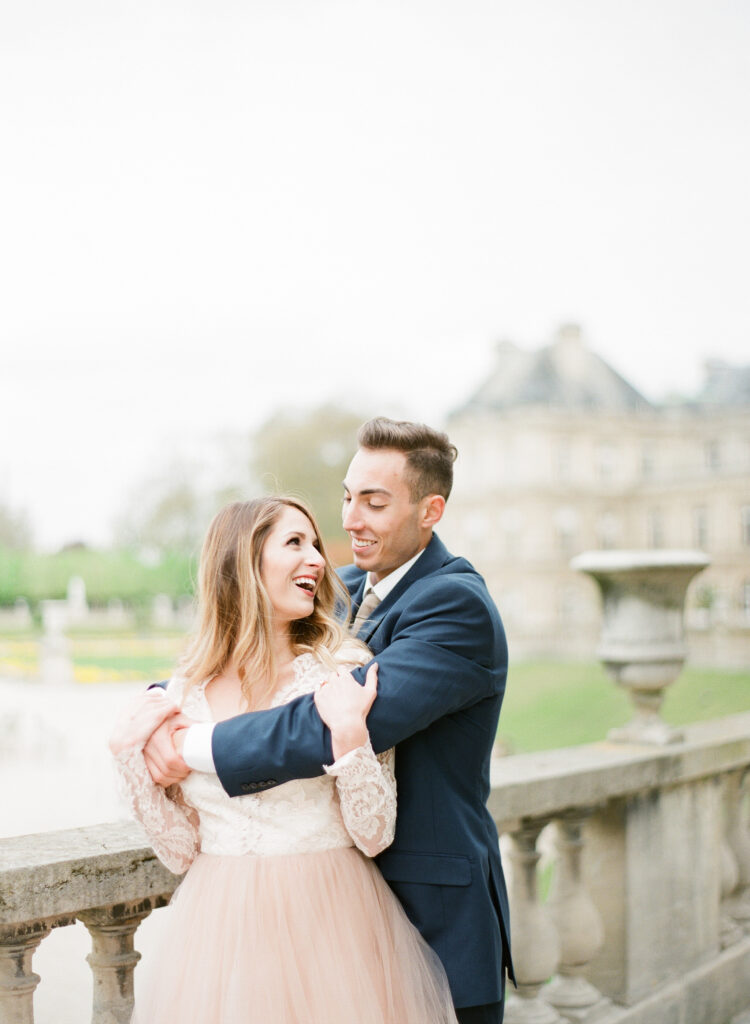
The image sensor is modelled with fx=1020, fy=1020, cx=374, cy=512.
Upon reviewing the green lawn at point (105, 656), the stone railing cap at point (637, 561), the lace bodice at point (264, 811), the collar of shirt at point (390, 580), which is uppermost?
the collar of shirt at point (390, 580)

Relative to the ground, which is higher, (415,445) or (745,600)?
(415,445)

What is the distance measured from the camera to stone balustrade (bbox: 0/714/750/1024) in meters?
2.37

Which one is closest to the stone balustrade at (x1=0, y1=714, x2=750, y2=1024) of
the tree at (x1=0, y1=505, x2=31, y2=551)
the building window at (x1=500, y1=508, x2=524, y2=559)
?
the building window at (x1=500, y1=508, x2=524, y2=559)

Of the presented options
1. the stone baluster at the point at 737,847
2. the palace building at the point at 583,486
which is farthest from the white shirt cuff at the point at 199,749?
the palace building at the point at 583,486

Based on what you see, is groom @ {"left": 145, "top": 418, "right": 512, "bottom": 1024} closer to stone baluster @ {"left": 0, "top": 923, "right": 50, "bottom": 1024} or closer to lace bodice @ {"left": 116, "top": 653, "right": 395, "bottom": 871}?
lace bodice @ {"left": 116, "top": 653, "right": 395, "bottom": 871}

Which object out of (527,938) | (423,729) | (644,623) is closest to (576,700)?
(644,623)

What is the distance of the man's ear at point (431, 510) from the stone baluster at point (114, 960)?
81cm

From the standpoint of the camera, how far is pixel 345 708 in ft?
Result: 4.88

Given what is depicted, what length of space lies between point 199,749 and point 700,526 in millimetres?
26923

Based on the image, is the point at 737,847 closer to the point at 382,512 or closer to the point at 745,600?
the point at 382,512

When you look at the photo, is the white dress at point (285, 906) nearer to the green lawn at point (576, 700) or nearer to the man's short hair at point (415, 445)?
the man's short hair at point (415, 445)

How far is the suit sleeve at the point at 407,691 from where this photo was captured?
1478 mm

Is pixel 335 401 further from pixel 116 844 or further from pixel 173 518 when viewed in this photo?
pixel 116 844

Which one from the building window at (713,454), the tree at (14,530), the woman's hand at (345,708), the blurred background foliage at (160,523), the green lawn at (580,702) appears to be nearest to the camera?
the woman's hand at (345,708)
